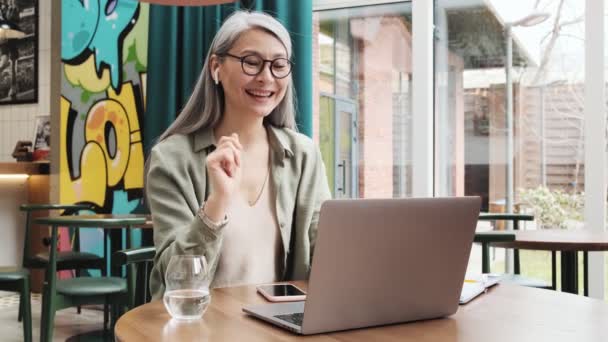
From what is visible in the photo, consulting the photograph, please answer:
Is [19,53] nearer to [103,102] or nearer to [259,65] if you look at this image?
[103,102]

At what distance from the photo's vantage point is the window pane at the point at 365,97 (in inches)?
177

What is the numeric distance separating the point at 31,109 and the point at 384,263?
17.6ft

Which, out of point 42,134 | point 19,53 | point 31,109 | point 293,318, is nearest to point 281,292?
point 293,318

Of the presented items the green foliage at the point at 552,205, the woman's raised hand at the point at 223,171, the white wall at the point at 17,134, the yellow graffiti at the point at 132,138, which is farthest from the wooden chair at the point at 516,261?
the white wall at the point at 17,134

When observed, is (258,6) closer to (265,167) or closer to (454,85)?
(454,85)

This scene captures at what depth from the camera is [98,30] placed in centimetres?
482

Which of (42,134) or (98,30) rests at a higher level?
(98,30)

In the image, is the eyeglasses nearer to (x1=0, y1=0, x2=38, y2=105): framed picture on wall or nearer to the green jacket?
the green jacket

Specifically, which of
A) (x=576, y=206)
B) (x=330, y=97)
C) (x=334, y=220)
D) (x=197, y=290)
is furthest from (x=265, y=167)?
(x=330, y=97)

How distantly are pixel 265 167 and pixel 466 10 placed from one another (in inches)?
120

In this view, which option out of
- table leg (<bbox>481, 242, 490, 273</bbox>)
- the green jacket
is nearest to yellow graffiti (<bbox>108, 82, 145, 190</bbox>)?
table leg (<bbox>481, 242, 490, 273</bbox>)

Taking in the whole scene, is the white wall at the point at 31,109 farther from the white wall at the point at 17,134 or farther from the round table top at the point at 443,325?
the round table top at the point at 443,325

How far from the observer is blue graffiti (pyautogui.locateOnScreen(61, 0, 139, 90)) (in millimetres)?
4746

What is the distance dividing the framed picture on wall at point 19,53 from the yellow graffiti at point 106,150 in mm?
1126
